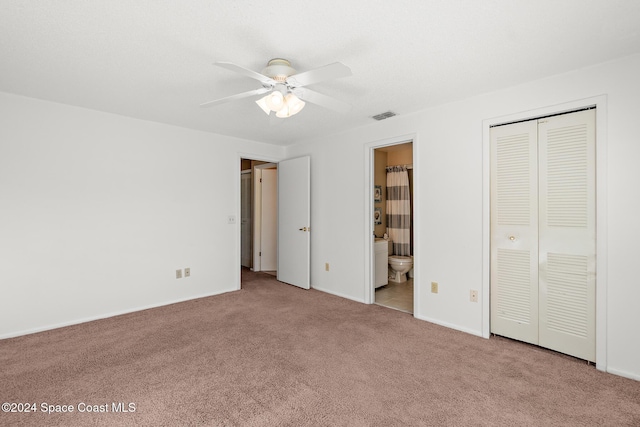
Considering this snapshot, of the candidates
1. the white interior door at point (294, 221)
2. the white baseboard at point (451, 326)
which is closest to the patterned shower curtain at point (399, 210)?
the white interior door at point (294, 221)

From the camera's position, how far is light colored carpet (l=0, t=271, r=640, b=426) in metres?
1.77

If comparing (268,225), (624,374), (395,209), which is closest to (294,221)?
(268,225)

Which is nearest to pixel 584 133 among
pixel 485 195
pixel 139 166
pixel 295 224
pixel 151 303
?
pixel 485 195

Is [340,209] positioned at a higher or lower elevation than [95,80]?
lower

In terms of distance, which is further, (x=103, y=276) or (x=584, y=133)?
(x=103, y=276)

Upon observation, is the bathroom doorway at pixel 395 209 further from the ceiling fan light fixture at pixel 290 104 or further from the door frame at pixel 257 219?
the ceiling fan light fixture at pixel 290 104

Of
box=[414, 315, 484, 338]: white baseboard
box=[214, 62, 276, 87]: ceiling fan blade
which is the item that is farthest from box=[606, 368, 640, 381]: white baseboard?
box=[214, 62, 276, 87]: ceiling fan blade

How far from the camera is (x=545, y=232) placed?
2602 millimetres

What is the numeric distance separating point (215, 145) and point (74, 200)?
1787 millimetres

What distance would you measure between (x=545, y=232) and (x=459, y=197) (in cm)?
77

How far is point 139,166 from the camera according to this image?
3666mm

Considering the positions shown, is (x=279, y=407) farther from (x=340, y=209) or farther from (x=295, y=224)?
(x=295, y=224)

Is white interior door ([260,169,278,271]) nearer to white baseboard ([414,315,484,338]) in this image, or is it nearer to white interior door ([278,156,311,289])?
white interior door ([278,156,311,289])

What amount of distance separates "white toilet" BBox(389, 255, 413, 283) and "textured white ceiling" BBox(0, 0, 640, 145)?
277 centimetres
